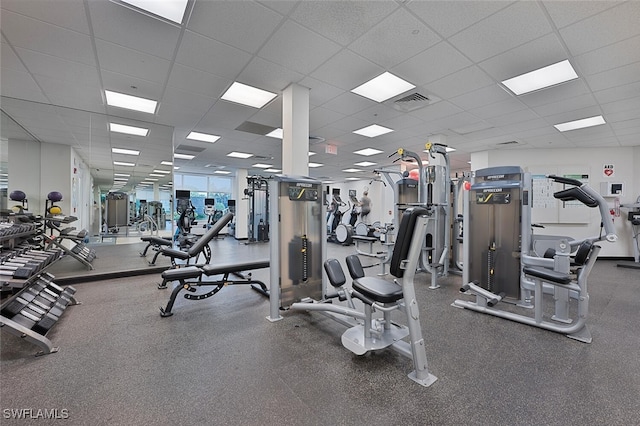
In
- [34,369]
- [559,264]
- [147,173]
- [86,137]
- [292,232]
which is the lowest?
[34,369]

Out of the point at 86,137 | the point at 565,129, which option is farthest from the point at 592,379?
the point at 86,137

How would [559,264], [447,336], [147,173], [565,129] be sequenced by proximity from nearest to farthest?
1. [447,336]
2. [559,264]
3. [565,129]
4. [147,173]

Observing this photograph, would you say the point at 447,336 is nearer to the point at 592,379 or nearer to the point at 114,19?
the point at 592,379

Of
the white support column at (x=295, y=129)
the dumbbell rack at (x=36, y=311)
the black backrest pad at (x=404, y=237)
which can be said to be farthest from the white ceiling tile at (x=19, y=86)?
the black backrest pad at (x=404, y=237)

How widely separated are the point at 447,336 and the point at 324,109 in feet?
12.1

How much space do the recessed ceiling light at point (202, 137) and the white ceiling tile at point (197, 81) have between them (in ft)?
7.66

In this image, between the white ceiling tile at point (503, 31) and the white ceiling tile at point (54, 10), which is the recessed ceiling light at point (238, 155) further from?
the white ceiling tile at point (503, 31)

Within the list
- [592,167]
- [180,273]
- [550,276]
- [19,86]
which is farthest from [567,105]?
[19,86]

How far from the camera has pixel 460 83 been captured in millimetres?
3645

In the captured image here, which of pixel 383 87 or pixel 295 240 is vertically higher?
pixel 383 87

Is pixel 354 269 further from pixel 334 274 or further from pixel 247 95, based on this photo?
pixel 247 95

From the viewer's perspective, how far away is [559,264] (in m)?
2.84

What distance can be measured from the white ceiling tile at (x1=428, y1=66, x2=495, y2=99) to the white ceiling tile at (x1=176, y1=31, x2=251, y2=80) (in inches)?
98.0

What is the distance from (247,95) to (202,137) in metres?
2.73
